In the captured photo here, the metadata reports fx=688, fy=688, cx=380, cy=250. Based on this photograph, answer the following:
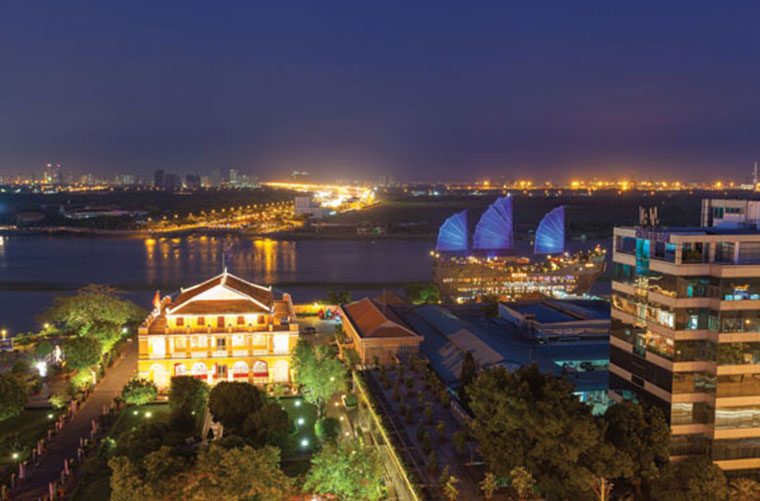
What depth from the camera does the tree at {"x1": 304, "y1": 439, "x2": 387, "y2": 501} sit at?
25.5ft

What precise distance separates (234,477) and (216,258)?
30.8 m

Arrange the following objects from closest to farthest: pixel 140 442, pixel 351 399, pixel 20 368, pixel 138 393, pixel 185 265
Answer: pixel 140 442, pixel 138 393, pixel 351 399, pixel 20 368, pixel 185 265

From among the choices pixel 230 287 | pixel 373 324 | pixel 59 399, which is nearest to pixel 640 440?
pixel 373 324

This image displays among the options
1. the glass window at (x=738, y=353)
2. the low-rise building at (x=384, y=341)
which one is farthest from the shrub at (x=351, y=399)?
the glass window at (x=738, y=353)

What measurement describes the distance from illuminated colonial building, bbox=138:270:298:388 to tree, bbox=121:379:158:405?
1.06m

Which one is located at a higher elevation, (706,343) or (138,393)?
(706,343)

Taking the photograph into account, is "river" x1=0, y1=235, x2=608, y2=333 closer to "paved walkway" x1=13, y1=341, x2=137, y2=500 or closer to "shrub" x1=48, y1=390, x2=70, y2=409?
"paved walkway" x1=13, y1=341, x2=137, y2=500

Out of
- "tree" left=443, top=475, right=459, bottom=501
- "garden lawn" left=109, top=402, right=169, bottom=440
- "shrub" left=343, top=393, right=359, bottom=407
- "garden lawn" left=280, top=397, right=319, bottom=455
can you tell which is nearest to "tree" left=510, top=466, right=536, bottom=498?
"tree" left=443, top=475, right=459, bottom=501

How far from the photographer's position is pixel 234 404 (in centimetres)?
1020

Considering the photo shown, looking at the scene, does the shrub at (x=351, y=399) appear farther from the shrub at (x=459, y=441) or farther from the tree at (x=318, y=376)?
the shrub at (x=459, y=441)

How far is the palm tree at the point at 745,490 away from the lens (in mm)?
7246

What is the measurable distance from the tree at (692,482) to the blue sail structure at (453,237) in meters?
23.0

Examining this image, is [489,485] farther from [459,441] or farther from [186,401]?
[186,401]

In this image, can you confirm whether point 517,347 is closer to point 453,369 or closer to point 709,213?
point 453,369
